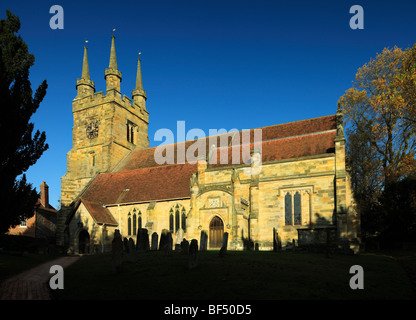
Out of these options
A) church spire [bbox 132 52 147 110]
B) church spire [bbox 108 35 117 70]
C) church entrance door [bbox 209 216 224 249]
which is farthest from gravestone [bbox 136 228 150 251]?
church spire [bbox 132 52 147 110]

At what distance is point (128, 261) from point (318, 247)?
11.9m

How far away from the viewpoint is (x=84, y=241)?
31.8 meters

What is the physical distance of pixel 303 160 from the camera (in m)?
26.2

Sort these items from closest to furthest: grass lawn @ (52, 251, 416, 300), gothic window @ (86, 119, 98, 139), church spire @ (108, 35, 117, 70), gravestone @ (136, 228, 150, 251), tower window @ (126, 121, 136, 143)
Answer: grass lawn @ (52, 251, 416, 300) < gravestone @ (136, 228, 150, 251) < gothic window @ (86, 119, 98, 139) < church spire @ (108, 35, 117, 70) < tower window @ (126, 121, 136, 143)

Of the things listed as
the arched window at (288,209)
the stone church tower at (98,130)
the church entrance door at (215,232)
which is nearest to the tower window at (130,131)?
the stone church tower at (98,130)

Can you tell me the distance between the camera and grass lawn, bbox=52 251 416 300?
1043 cm

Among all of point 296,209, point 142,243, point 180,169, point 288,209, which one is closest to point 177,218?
point 180,169

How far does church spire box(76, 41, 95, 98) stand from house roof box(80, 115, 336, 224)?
13.1 m

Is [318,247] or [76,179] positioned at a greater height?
[76,179]

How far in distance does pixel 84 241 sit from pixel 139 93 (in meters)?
24.4

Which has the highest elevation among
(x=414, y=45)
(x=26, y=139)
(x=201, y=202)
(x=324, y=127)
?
(x=414, y=45)

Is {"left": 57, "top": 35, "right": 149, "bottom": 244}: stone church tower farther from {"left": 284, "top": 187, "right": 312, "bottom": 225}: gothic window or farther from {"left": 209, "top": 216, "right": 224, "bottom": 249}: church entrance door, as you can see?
{"left": 284, "top": 187, "right": 312, "bottom": 225}: gothic window
